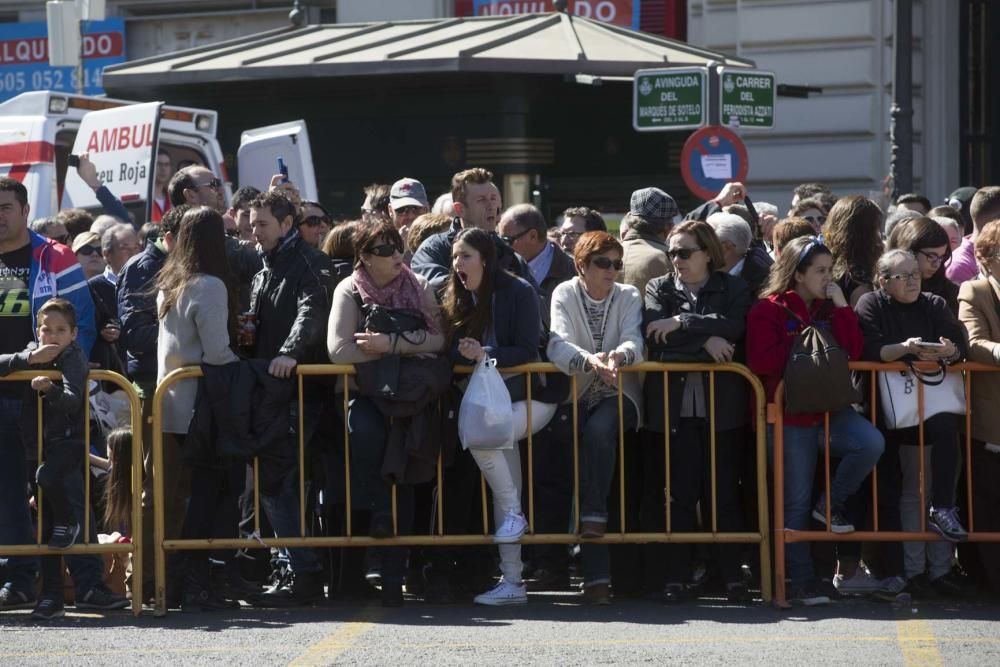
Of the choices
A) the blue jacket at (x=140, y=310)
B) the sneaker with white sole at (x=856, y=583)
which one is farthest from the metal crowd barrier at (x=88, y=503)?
the sneaker with white sole at (x=856, y=583)

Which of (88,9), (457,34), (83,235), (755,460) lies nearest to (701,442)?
(755,460)

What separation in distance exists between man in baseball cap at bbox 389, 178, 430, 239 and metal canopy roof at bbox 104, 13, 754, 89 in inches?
263

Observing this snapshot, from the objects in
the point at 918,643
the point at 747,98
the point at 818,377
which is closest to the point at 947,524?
the point at 818,377

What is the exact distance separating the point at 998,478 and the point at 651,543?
5.48ft

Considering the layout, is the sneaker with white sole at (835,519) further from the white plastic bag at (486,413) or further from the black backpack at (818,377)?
the white plastic bag at (486,413)

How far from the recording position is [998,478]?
27.9 feet

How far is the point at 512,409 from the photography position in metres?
8.47

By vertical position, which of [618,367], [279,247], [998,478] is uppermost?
[279,247]

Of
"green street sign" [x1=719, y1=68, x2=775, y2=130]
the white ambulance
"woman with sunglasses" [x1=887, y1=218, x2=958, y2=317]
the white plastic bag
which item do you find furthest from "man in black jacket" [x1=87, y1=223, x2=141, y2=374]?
"green street sign" [x1=719, y1=68, x2=775, y2=130]

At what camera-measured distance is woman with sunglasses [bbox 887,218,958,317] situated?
28.6ft

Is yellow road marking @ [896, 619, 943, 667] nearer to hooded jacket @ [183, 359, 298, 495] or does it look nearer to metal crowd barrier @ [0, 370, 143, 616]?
hooded jacket @ [183, 359, 298, 495]

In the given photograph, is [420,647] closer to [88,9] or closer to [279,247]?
[279,247]

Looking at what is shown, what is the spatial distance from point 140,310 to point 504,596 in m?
2.25

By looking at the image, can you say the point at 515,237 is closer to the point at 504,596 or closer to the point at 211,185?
the point at 211,185
